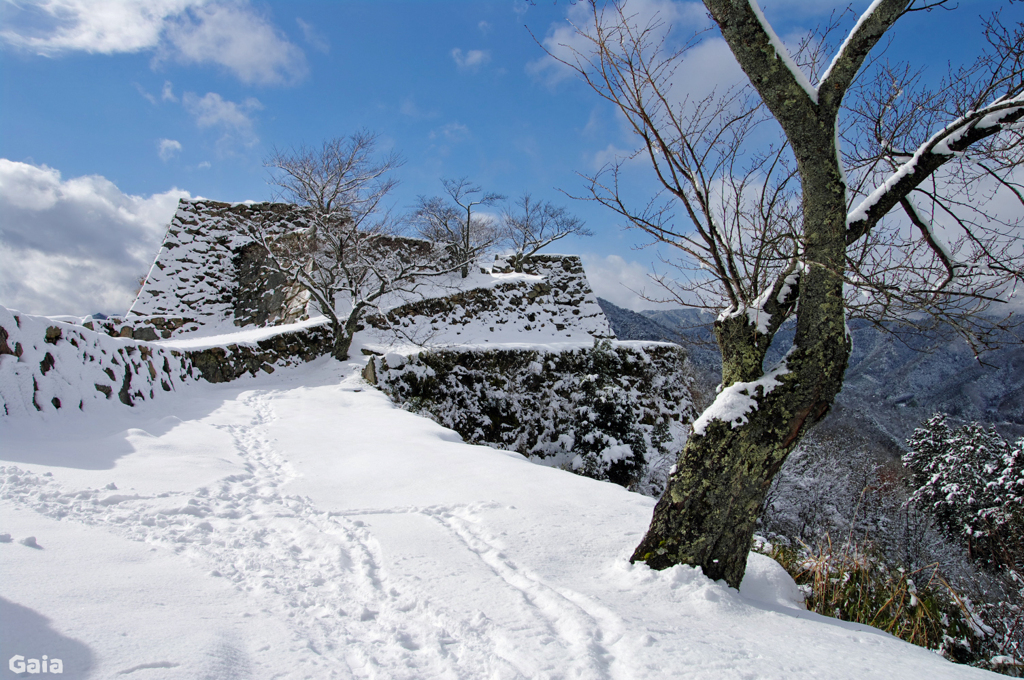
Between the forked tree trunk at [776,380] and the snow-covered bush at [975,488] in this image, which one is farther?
the snow-covered bush at [975,488]

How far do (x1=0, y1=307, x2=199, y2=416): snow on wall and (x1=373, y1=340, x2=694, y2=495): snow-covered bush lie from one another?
3305 millimetres

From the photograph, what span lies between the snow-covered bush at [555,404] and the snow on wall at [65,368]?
3.31m

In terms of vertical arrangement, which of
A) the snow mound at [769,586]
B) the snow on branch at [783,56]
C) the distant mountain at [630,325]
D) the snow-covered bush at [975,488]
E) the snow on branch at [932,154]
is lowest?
the snow-covered bush at [975,488]

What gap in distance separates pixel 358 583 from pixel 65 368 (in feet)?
14.6

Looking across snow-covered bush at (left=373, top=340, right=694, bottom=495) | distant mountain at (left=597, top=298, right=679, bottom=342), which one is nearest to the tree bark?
snow-covered bush at (left=373, top=340, right=694, bottom=495)

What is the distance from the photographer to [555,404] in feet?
30.0

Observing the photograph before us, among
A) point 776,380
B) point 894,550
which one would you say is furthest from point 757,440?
point 894,550

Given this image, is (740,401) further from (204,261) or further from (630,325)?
(630,325)

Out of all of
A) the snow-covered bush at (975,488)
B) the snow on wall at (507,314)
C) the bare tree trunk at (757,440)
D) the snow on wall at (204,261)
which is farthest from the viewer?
the snow-covered bush at (975,488)

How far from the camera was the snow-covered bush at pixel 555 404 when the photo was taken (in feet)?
27.3

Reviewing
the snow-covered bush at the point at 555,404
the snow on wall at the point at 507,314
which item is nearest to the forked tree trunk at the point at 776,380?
the snow-covered bush at the point at 555,404

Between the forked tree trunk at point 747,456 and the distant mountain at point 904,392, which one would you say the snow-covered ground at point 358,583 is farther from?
the distant mountain at point 904,392

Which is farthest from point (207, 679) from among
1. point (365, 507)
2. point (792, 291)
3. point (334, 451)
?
point (334, 451)

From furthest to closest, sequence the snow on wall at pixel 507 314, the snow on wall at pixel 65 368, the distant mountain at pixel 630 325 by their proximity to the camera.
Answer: the distant mountain at pixel 630 325 < the snow on wall at pixel 507 314 < the snow on wall at pixel 65 368
